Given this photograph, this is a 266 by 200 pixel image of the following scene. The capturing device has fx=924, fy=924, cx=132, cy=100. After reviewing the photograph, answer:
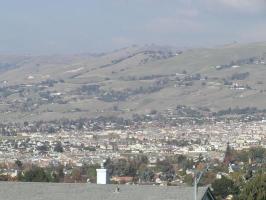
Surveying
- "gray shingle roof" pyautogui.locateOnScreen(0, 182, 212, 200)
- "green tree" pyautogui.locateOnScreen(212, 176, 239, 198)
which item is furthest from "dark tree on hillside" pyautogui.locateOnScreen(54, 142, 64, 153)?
"gray shingle roof" pyautogui.locateOnScreen(0, 182, 212, 200)

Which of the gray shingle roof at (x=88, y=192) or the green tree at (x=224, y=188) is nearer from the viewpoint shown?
the gray shingle roof at (x=88, y=192)

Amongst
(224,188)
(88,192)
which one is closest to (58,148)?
(224,188)

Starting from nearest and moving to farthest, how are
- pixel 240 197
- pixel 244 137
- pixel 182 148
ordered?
pixel 240 197 < pixel 182 148 < pixel 244 137

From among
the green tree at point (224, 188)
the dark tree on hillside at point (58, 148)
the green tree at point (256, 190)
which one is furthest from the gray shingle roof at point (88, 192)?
the dark tree on hillside at point (58, 148)

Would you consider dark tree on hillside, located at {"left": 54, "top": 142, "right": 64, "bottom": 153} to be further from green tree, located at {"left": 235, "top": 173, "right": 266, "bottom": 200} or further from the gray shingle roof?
the gray shingle roof

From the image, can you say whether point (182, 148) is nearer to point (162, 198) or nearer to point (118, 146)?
point (118, 146)

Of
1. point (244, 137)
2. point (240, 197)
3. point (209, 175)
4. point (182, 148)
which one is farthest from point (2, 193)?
point (244, 137)

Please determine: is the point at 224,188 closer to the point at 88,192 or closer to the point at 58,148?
the point at 88,192

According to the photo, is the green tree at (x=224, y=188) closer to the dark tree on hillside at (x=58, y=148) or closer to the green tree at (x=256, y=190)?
the green tree at (x=256, y=190)
